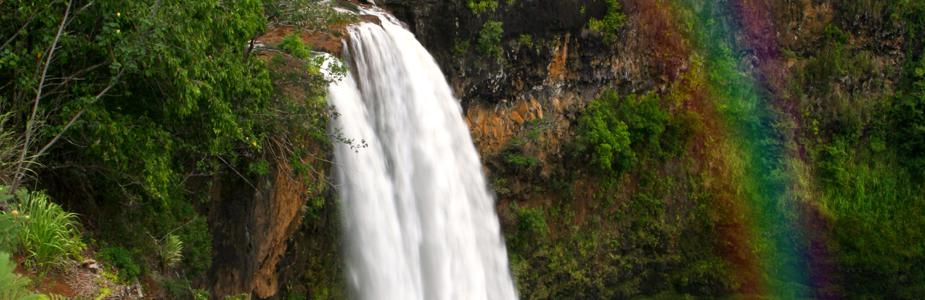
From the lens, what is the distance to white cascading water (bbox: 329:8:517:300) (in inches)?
450

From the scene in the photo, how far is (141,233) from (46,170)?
3.63ft

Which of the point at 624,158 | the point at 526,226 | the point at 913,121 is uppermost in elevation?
the point at 913,121

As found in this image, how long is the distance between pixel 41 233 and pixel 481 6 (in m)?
10.7

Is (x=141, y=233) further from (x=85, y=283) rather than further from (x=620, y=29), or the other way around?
(x=620, y=29)

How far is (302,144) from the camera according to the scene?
10742mm

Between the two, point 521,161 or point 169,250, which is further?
point 521,161

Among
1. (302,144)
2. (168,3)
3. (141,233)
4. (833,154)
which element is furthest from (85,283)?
(833,154)

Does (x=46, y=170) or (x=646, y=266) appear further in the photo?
(x=646, y=266)

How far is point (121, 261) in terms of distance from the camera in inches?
303

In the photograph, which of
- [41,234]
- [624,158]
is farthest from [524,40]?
[41,234]

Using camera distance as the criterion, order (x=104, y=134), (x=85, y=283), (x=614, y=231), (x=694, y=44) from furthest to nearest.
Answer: (x=694, y=44), (x=614, y=231), (x=104, y=134), (x=85, y=283)

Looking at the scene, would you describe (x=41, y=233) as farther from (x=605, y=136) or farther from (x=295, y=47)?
(x=605, y=136)

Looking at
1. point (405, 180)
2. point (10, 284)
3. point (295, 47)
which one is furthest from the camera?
point (405, 180)

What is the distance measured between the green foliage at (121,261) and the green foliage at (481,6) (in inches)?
368
